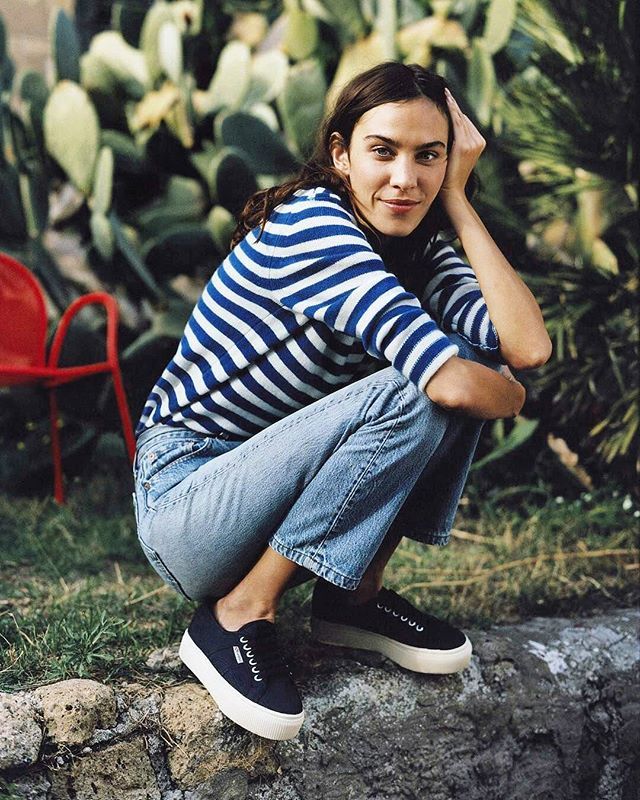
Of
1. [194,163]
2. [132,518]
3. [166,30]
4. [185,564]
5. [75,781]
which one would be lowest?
[132,518]

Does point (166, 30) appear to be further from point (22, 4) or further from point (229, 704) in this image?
point (229, 704)

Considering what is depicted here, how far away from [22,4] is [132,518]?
2.24m

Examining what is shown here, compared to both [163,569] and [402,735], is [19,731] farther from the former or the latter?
[402,735]

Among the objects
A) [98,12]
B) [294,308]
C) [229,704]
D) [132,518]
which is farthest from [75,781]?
[98,12]

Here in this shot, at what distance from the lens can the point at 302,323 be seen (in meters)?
1.30

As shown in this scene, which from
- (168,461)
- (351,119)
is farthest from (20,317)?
(351,119)

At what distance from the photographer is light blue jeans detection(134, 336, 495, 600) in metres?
1.24

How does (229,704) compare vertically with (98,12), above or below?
below

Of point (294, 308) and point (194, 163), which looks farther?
point (194, 163)

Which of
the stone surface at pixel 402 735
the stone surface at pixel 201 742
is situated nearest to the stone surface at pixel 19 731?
the stone surface at pixel 402 735

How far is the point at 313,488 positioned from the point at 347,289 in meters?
0.26

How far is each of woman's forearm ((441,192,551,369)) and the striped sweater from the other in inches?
1.1

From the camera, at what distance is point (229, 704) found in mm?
1269

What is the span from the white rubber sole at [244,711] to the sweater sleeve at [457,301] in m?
0.56
